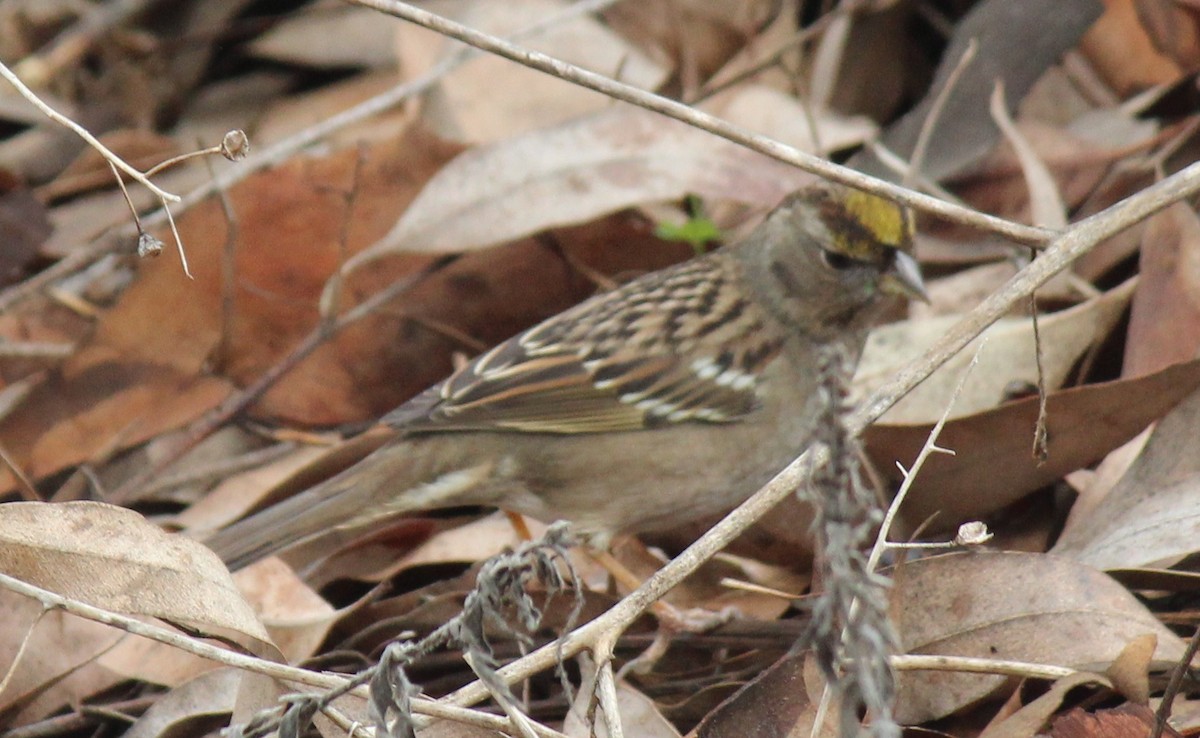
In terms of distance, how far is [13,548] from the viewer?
2506 mm

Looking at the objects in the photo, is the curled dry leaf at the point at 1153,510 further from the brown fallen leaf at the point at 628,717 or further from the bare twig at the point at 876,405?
the brown fallen leaf at the point at 628,717

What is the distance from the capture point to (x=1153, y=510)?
2.69m

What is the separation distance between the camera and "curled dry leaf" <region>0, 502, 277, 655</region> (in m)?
2.47

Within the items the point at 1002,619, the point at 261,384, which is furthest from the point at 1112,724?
the point at 261,384

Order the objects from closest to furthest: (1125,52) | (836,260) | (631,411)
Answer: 1. (631,411)
2. (836,260)
3. (1125,52)

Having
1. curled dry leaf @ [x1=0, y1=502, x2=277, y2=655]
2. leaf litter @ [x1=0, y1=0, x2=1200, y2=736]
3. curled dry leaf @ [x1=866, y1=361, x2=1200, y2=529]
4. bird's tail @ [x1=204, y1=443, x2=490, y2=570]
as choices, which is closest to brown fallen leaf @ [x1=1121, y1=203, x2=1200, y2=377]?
leaf litter @ [x1=0, y1=0, x2=1200, y2=736]

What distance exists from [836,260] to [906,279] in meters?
0.22

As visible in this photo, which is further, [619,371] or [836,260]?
[836,260]

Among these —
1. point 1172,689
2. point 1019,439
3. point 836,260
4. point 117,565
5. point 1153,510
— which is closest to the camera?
point 1172,689

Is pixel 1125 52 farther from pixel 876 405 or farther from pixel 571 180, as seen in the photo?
pixel 876 405

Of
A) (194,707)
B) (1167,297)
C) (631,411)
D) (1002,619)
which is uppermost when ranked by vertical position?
A: (1167,297)

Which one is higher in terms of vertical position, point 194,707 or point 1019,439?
point 1019,439

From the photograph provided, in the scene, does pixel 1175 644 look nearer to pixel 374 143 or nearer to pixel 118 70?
pixel 374 143

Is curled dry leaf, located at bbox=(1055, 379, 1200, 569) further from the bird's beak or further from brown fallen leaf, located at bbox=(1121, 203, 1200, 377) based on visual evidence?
the bird's beak
